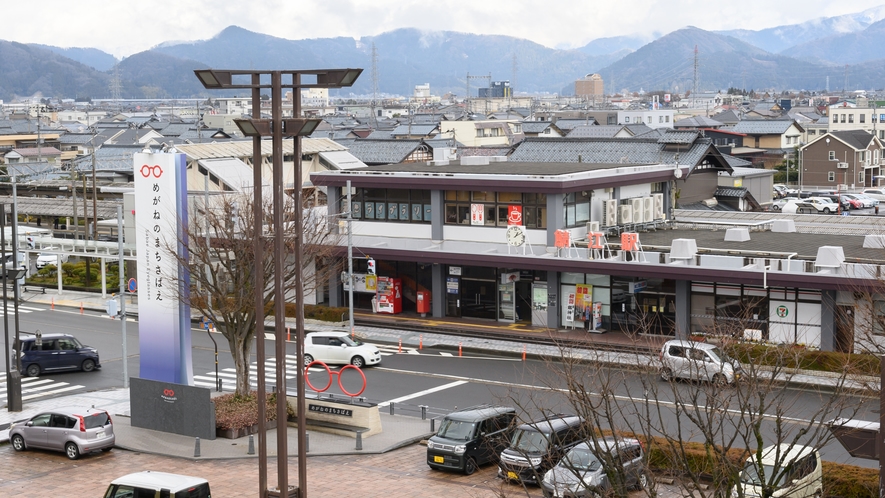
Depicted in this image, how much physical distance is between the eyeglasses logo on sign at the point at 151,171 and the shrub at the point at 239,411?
6.57 m

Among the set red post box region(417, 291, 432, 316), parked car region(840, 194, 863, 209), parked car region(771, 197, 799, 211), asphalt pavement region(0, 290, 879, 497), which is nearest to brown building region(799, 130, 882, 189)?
parked car region(771, 197, 799, 211)

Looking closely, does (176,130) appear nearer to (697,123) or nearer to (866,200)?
(697,123)

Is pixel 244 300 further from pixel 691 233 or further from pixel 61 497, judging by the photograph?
pixel 691 233

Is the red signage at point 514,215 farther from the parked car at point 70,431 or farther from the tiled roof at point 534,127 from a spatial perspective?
the tiled roof at point 534,127

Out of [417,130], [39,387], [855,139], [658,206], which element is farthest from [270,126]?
[417,130]

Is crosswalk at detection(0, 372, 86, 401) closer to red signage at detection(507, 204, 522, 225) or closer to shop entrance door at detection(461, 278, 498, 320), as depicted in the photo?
shop entrance door at detection(461, 278, 498, 320)

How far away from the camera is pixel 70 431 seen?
2673 centimetres

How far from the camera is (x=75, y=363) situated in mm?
37969

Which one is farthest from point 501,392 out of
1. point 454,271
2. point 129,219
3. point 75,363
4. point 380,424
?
point 129,219

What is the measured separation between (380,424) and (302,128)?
44.7 feet

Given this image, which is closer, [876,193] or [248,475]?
[248,475]

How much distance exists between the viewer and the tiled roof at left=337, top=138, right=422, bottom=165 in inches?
3319

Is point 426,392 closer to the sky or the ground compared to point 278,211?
closer to the ground

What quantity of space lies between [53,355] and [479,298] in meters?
17.3
